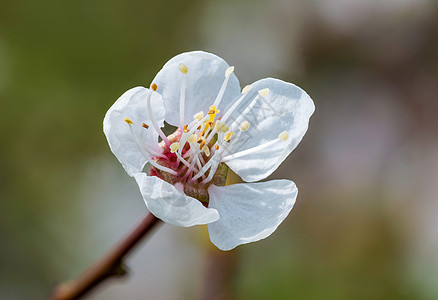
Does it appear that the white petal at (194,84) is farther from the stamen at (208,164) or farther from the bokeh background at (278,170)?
the bokeh background at (278,170)

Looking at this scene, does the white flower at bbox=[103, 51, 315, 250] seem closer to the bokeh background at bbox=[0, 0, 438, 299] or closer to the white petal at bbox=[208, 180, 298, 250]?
the white petal at bbox=[208, 180, 298, 250]

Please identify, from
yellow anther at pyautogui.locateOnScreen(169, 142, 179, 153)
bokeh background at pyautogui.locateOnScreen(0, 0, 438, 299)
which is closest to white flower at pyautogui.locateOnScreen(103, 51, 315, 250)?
yellow anther at pyautogui.locateOnScreen(169, 142, 179, 153)

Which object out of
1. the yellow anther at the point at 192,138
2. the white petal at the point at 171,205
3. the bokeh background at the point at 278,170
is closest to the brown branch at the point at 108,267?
the white petal at the point at 171,205

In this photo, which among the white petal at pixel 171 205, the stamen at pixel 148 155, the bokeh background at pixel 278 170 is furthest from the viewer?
the bokeh background at pixel 278 170

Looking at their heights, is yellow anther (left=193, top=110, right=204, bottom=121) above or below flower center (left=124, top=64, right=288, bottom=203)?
above

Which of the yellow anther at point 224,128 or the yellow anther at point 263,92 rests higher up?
the yellow anther at point 263,92

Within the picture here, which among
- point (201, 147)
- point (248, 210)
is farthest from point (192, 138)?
point (248, 210)
